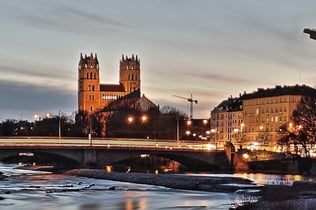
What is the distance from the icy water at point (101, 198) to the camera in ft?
174

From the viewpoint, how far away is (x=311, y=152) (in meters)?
124

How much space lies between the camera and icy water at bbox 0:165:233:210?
174 ft

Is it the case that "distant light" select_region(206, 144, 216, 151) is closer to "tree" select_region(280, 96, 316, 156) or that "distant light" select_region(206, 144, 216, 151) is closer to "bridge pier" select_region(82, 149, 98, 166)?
"tree" select_region(280, 96, 316, 156)

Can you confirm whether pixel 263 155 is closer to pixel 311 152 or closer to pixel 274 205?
pixel 311 152

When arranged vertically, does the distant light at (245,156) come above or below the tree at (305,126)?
below

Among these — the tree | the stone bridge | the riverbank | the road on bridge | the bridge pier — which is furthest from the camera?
the tree

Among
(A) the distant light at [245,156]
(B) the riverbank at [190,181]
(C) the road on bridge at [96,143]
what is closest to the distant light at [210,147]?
(C) the road on bridge at [96,143]

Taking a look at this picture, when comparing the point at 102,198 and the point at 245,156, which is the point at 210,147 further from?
the point at 102,198

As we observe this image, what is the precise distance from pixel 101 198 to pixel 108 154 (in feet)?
184

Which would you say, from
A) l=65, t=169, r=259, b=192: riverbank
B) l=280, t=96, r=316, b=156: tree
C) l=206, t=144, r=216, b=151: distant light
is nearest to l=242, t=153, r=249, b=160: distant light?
l=206, t=144, r=216, b=151: distant light

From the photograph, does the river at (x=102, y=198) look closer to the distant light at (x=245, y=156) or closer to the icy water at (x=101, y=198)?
the icy water at (x=101, y=198)

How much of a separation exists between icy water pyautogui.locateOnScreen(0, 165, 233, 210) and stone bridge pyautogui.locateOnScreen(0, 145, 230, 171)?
29.8 metres

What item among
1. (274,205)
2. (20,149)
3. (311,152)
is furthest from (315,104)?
(274,205)

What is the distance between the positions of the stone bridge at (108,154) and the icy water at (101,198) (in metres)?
29.8
